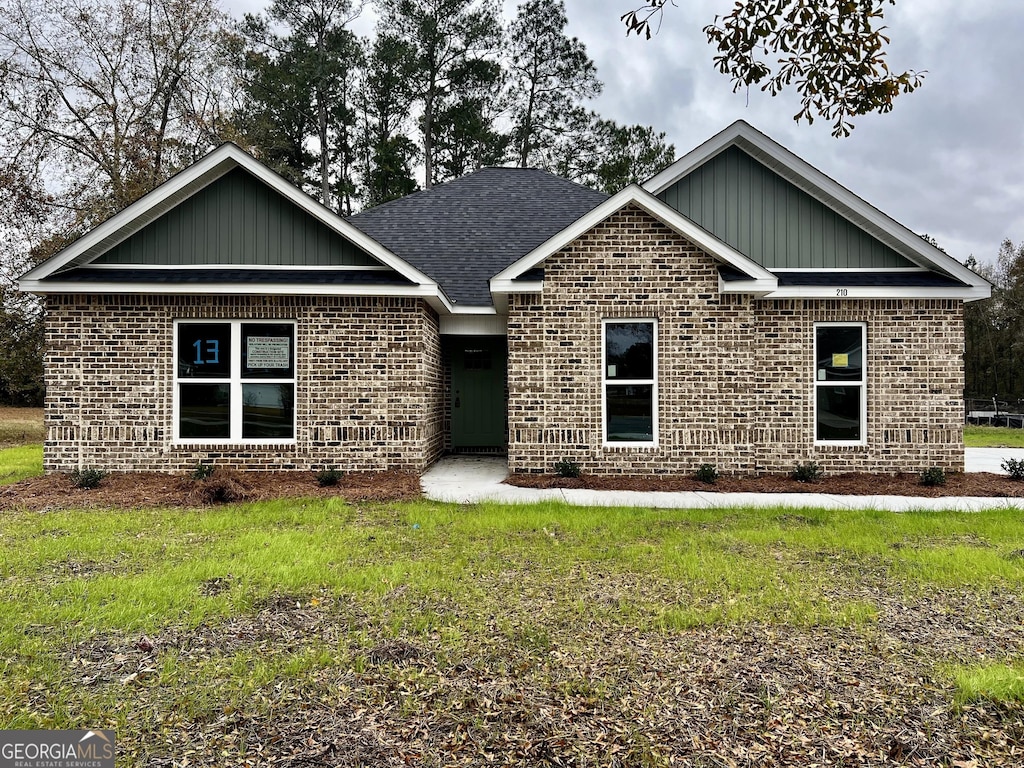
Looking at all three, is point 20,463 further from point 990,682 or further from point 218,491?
point 990,682

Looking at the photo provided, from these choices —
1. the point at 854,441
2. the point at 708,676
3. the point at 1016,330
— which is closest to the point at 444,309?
the point at 854,441

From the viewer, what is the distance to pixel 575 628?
13.5ft

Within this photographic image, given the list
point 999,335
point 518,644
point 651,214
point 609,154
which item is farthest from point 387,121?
point 999,335

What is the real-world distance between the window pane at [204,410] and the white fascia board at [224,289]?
159 centimetres

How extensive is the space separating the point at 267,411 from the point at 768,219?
31.4 ft

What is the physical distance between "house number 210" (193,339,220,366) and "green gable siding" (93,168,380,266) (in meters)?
1.32

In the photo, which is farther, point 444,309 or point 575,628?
point 444,309

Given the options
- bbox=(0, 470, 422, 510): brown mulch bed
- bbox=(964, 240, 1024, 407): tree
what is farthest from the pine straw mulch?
bbox=(964, 240, 1024, 407): tree

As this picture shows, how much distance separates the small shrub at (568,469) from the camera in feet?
32.1

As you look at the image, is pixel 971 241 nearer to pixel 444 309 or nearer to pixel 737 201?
pixel 737 201

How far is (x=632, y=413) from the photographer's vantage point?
1009cm

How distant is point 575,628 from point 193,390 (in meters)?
8.31

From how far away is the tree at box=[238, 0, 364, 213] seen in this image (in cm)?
2706

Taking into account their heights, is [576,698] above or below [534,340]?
below
